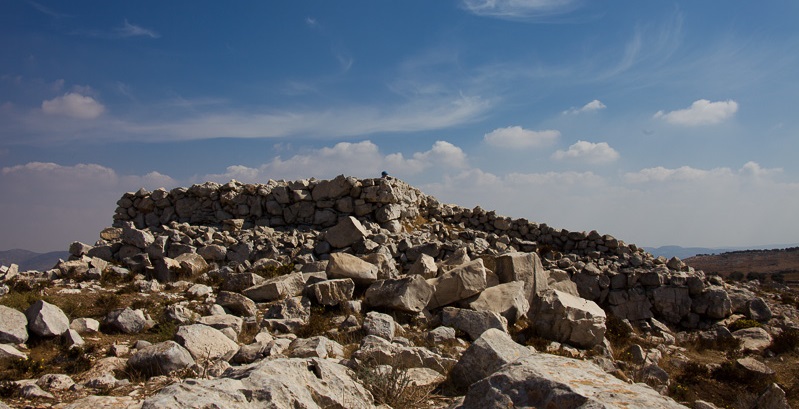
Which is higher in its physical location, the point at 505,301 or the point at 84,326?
the point at 505,301

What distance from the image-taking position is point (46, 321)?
25.8 feet

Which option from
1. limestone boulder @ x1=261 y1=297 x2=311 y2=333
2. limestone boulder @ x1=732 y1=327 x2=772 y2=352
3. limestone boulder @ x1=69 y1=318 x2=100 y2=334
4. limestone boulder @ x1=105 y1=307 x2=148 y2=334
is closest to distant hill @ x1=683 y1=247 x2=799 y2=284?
A: limestone boulder @ x1=732 y1=327 x2=772 y2=352

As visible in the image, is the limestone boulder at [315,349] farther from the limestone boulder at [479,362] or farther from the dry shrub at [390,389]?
the limestone boulder at [479,362]

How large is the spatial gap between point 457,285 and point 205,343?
546cm

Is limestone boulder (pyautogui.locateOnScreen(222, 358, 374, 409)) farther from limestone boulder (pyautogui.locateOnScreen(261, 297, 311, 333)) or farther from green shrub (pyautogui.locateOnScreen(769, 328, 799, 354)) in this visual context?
green shrub (pyautogui.locateOnScreen(769, 328, 799, 354))

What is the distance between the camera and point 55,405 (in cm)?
558

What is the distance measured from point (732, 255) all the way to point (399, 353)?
3489 inches

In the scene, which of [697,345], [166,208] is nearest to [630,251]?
[697,345]

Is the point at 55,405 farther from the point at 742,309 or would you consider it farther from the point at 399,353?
the point at 742,309

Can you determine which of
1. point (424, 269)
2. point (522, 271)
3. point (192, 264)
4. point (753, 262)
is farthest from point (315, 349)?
point (753, 262)

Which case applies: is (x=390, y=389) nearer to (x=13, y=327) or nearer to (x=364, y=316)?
(x=364, y=316)

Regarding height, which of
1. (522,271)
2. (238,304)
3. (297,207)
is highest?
(297,207)

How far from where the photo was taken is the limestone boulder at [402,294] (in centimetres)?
1026

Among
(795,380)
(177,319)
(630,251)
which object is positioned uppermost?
(630,251)
